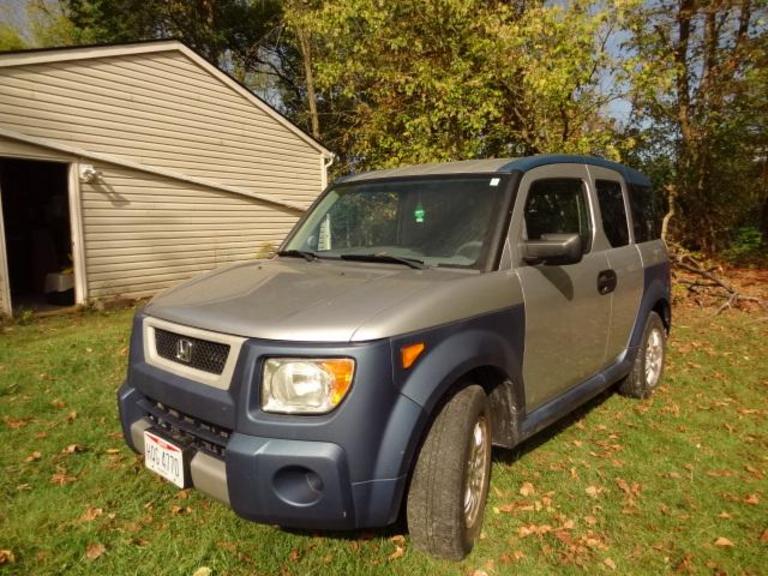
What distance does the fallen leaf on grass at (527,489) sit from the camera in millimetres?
3265

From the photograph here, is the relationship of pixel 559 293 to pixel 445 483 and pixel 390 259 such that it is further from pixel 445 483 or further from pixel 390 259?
pixel 445 483

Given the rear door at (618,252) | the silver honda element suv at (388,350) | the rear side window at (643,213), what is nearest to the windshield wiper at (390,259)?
the silver honda element suv at (388,350)

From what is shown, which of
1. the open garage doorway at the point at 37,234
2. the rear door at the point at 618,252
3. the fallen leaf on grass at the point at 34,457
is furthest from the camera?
the open garage doorway at the point at 37,234

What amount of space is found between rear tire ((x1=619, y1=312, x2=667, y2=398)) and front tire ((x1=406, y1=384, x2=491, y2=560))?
270cm

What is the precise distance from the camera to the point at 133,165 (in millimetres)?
10008

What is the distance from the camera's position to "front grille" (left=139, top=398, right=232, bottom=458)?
235 cm

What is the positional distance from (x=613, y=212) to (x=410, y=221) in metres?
1.91

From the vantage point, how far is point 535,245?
9.62 ft

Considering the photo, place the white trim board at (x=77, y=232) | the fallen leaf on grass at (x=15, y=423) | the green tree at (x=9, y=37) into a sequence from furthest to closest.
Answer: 1. the green tree at (x=9, y=37)
2. the white trim board at (x=77, y=232)
3. the fallen leaf on grass at (x=15, y=423)

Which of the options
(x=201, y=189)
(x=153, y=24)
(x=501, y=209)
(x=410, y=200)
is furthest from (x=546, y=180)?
(x=153, y=24)

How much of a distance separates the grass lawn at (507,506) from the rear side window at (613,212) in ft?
4.88

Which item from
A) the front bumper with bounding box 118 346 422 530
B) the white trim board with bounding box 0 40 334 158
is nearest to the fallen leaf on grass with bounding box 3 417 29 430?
the front bumper with bounding box 118 346 422 530

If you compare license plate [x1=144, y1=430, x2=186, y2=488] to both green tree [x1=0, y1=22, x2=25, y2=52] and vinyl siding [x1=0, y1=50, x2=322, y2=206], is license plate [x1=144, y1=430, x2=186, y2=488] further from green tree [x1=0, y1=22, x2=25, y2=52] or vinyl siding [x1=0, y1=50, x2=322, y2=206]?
green tree [x1=0, y1=22, x2=25, y2=52]

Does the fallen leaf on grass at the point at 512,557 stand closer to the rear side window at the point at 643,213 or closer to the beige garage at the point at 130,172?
the rear side window at the point at 643,213
